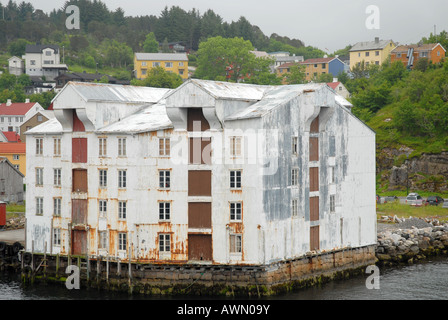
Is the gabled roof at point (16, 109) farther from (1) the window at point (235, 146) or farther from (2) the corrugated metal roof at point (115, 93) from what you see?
(1) the window at point (235, 146)

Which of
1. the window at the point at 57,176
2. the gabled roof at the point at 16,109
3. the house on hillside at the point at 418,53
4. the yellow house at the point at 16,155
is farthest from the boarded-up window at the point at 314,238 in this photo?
the gabled roof at the point at 16,109

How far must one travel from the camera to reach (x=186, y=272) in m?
55.6

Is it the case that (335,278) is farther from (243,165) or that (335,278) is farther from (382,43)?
(382,43)

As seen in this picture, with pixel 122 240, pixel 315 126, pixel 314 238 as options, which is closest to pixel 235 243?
pixel 314 238

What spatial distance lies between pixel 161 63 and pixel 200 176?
133 metres

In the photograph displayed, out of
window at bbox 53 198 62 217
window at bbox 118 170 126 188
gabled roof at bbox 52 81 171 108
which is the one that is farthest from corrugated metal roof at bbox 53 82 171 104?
window at bbox 53 198 62 217

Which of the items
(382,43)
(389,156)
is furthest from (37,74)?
(389,156)

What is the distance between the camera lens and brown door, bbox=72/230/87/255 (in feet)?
198

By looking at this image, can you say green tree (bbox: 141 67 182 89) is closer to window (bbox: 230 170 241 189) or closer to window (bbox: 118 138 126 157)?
window (bbox: 118 138 126 157)

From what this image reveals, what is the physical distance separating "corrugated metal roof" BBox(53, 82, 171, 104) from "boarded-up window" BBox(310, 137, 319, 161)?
1431 centimetres

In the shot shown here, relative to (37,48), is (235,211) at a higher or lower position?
lower

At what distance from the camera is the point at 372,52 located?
169 m

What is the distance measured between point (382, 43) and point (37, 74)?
264 ft

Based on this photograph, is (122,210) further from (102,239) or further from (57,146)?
(57,146)
